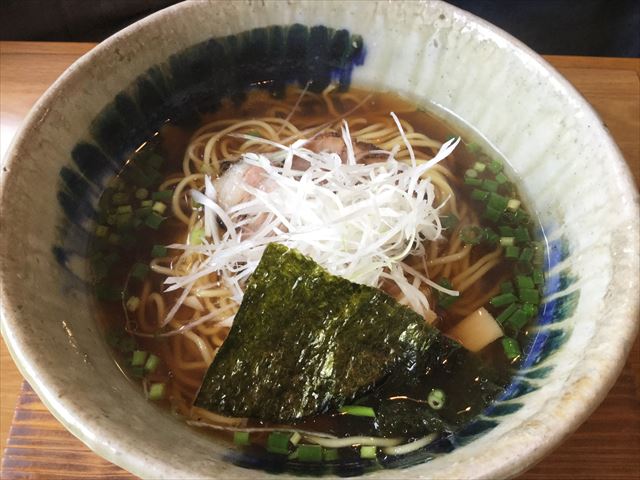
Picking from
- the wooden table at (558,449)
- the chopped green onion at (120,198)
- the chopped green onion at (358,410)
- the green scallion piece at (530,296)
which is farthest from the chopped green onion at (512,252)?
the chopped green onion at (120,198)

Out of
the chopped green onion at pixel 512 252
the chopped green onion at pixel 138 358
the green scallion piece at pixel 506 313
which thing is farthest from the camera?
the chopped green onion at pixel 512 252

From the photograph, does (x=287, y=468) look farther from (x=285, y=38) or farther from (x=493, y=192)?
(x=285, y=38)

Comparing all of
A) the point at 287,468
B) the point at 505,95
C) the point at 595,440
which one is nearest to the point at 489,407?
the point at 595,440

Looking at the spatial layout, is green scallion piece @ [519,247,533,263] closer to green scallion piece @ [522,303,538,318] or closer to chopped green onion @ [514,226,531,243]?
chopped green onion @ [514,226,531,243]

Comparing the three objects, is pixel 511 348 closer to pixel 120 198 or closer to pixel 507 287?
pixel 507 287

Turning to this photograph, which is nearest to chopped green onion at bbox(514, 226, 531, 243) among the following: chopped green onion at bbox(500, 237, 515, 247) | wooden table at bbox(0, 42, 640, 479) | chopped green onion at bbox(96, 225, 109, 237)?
chopped green onion at bbox(500, 237, 515, 247)

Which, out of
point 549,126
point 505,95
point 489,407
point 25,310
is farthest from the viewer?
point 505,95

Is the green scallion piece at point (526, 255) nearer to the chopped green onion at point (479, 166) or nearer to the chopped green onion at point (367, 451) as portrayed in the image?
the chopped green onion at point (479, 166)
